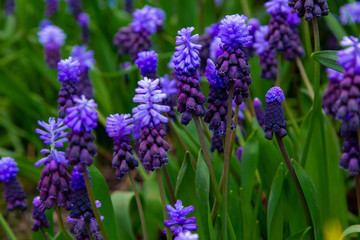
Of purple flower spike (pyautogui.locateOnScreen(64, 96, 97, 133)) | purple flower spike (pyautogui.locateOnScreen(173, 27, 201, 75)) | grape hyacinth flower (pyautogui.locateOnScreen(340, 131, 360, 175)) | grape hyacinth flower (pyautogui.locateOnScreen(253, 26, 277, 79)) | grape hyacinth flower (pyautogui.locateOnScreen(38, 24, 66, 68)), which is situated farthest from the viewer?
grape hyacinth flower (pyautogui.locateOnScreen(38, 24, 66, 68))

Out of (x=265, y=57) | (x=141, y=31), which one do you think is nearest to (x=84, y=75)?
(x=141, y=31)

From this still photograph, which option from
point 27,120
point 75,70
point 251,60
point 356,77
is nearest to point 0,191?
point 27,120

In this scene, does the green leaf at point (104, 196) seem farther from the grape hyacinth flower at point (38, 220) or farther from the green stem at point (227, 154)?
the green stem at point (227, 154)

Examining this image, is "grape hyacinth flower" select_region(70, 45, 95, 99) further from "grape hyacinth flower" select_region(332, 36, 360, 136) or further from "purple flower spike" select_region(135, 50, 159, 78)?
"grape hyacinth flower" select_region(332, 36, 360, 136)

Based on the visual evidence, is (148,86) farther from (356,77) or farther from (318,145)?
(318,145)

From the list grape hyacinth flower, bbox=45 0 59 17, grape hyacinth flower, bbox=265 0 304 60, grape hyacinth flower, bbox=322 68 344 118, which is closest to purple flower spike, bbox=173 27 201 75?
grape hyacinth flower, bbox=265 0 304 60

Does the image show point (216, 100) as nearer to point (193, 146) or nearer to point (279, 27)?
point (193, 146)

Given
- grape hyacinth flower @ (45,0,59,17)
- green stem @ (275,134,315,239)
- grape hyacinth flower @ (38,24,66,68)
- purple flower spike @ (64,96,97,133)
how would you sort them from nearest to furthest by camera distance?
1. purple flower spike @ (64,96,97,133)
2. green stem @ (275,134,315,239)
3. grape hyacinth flower @ (38,24,66,68)
4. grape hyacinth flower @ (45,0,59,17)
